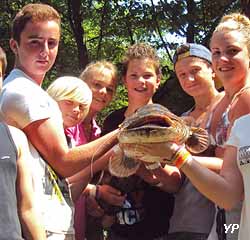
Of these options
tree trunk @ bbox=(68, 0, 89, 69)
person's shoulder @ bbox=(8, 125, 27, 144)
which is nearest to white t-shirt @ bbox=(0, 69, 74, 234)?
person's shoulder @ bbox=(8, 125, 27, 144)

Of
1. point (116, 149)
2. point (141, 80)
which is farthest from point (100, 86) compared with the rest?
point (116, 149)

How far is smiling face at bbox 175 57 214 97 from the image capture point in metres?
3.36

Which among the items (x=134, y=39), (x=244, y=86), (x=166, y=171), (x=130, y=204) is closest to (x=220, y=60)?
(x=244, y=86)

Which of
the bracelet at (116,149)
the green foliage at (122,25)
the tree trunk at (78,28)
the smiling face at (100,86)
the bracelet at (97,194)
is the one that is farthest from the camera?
the tree trunk at (78,28)

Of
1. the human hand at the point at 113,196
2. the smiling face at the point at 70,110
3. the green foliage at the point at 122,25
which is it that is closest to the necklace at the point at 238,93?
the human hand at the point at 113,196

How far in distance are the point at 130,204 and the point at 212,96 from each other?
2.66 feet

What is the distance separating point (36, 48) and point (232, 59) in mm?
998

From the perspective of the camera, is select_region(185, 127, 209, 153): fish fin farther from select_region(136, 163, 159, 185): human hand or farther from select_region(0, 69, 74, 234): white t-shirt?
select_region(0, 69, 74, 234): white t-shirt

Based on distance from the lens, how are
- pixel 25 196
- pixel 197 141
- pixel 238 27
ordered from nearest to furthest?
pixel 25 196 → pixel 197 141 → pixel 238 27

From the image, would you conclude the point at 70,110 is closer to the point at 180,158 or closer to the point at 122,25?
the point at 180,158

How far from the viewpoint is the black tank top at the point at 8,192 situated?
7.34 feet

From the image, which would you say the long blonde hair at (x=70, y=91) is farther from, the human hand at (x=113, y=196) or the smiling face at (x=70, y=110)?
the human hand at (x=113, y=196)

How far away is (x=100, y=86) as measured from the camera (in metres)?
3.67

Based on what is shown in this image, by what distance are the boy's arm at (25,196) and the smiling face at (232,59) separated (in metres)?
1.01
